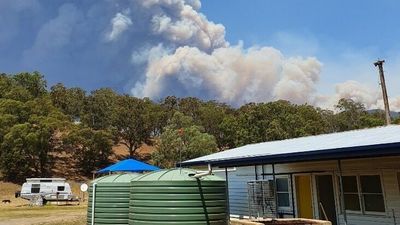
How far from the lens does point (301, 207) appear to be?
16078 mm

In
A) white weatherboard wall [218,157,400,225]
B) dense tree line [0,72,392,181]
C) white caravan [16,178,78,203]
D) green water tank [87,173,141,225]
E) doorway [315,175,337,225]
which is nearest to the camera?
green water tank [87,173,141,225]

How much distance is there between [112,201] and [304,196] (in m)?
8.93

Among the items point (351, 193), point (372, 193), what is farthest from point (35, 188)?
point (372, 193)

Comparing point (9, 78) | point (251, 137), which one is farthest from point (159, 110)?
point (9, 78)

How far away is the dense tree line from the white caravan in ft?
39.5

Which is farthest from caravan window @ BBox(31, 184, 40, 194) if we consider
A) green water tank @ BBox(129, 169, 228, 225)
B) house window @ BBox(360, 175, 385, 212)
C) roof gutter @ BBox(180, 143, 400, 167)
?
green water tank @ BBox(129, 169, 228, 225)

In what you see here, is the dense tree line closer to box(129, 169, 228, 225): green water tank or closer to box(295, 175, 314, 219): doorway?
box(295, 175, 314, 219): doorway

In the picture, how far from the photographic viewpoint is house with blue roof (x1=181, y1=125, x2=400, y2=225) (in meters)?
12.2

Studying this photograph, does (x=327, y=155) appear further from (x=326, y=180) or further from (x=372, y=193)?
(x=326, y=180)

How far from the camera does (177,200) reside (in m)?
7.46

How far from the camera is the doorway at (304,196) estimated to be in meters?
15.8

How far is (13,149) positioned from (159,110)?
1200 inches

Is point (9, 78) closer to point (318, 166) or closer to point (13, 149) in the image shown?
point (13, 149)

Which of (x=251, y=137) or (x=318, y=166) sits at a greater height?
(x=251, y=137)
